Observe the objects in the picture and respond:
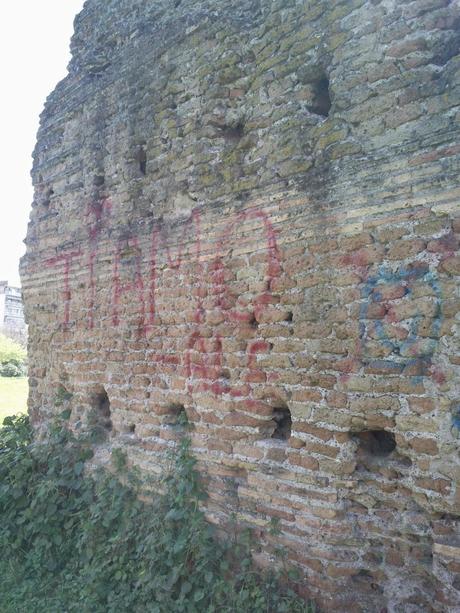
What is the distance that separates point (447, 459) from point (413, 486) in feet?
0.82

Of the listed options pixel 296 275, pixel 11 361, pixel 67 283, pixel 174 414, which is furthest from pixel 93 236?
pixel 11 361

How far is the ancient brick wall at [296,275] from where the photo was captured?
277 centimetres

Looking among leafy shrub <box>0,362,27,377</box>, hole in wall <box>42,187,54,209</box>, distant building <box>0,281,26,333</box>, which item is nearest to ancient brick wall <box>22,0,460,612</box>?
hole in wall <box>42,187,54,209</box>

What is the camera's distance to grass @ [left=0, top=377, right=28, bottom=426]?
11.0 meters

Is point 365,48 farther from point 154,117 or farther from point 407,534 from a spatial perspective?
point 407,534

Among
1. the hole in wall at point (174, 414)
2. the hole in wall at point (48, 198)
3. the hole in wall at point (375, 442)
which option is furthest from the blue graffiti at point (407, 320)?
the hole in wall at point (48, 198)

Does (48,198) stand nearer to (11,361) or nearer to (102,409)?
(102,409)

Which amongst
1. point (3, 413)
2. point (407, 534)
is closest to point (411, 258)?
point (407, 534)

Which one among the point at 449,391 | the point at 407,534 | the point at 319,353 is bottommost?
the point at 407,534

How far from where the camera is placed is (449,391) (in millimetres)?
2660

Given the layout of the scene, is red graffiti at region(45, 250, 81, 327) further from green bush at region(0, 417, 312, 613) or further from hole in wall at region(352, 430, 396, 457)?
hole in wall at region(352, 430, 396, 457)

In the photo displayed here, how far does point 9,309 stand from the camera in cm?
3062

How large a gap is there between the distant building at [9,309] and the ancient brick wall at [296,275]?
27.3m

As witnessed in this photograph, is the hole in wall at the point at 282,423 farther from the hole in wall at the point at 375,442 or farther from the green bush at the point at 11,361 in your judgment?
the green bush at the point at 11,361
